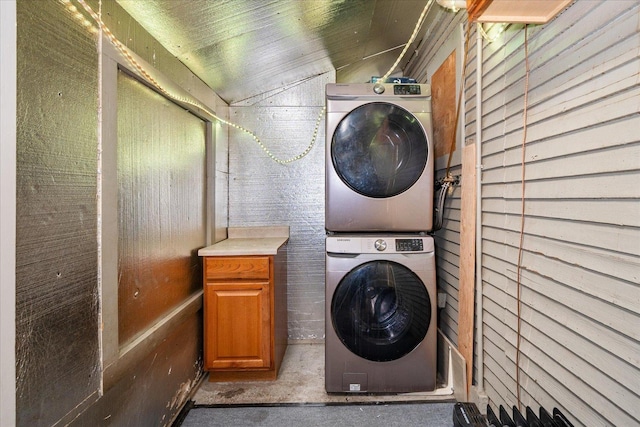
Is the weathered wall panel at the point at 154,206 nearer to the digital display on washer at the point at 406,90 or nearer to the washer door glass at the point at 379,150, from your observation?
the washer door glass at the point at 379,150

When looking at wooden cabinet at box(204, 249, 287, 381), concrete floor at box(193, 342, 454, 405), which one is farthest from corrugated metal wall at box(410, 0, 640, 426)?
wooden cabinet at box(204, 249, 287, 381)

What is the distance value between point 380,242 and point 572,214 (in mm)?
1009

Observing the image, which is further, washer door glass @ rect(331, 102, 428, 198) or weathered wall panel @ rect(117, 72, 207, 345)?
washer door glass @ rect(331, 102, 428, 198)

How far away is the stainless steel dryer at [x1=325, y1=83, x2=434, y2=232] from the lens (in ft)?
6.50

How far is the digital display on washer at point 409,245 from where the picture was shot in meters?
1.94

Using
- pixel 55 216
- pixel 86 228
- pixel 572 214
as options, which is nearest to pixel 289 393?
pixel 86 228

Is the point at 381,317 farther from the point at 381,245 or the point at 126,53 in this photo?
the point at 126,53

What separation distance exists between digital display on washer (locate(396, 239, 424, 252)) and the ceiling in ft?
4.67

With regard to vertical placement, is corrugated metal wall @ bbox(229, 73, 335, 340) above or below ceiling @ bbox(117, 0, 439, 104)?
below

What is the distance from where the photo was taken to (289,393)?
204 centimetres

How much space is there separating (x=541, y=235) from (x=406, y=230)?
2.72 ft

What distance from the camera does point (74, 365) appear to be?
1076 millimetres

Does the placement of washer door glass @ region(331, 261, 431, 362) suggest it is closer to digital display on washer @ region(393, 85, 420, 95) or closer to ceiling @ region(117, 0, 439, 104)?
digital display on washer @ region(393, 85, 420, 95)

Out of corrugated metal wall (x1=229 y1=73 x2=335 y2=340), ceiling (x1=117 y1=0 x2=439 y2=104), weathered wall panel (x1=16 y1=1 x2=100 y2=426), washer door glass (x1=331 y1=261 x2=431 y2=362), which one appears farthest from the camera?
corrugated metal wall (x1=229 y1=73 x2=335 y2=340)
